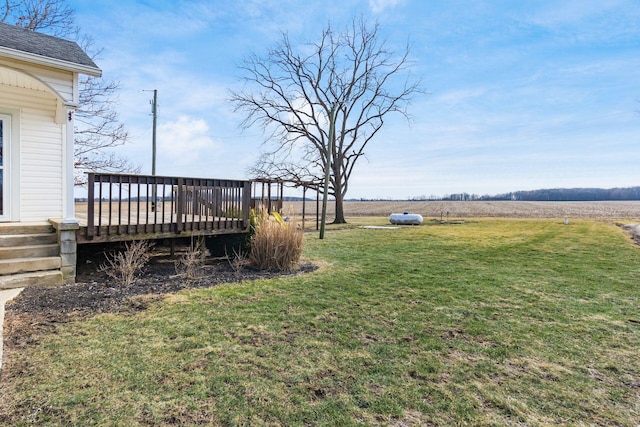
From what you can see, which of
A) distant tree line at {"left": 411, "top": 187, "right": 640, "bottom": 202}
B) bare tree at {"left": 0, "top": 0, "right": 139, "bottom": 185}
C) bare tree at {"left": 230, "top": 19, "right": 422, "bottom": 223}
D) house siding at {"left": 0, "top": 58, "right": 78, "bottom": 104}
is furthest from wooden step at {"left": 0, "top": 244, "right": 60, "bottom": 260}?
distant tree line at {"left": 411, "top": 187, "right": 640, "bottom": 202}

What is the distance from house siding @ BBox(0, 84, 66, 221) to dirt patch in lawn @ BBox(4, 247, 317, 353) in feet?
3.90

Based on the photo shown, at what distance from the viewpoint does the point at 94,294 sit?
13.9 ft

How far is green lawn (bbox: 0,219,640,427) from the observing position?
1.97m

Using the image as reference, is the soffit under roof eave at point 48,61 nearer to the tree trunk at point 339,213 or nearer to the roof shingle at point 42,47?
the roof shingle at point 42,47

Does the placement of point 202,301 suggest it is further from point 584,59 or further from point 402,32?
point 402,32

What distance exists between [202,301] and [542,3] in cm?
1065

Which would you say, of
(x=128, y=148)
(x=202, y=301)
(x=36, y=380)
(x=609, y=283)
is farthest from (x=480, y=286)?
(x=128, y=148)

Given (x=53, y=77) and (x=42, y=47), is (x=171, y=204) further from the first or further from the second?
(x=42, y=47)

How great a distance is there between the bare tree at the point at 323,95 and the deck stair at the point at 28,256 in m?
13.1

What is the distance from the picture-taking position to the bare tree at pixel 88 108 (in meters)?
12.6

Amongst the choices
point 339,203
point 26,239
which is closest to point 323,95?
point 339,203

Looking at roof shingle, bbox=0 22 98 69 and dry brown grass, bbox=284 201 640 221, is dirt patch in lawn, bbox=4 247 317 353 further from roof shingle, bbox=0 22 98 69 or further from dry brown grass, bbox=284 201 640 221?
dry brown grass, bbox=284 201 640 221

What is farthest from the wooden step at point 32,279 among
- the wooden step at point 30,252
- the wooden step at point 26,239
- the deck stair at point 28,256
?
the wooden step at point 26,239

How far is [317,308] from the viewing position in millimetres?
3908
